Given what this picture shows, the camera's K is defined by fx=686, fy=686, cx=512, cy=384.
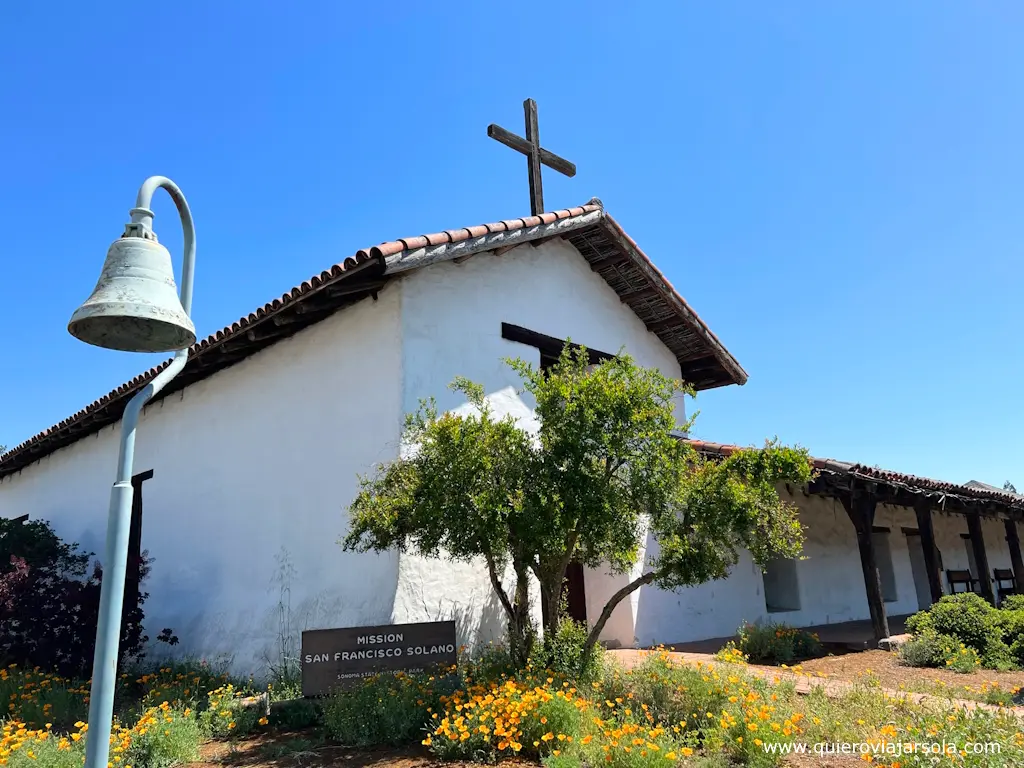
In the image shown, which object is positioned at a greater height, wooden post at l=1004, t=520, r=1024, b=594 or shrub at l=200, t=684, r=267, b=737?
wooden post at l=1004, t=520, r=1024, b=594

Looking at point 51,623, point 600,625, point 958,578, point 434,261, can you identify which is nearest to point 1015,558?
point 958,578

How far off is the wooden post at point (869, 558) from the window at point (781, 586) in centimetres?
269

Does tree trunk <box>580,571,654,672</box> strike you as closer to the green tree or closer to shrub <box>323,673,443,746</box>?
the green tree

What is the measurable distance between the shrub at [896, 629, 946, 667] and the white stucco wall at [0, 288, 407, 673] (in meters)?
6.73

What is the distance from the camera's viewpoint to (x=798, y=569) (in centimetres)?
1296

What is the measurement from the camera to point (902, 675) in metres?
8.08

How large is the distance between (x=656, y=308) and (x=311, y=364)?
5.88m

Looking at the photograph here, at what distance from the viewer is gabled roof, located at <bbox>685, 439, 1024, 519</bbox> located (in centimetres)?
1005

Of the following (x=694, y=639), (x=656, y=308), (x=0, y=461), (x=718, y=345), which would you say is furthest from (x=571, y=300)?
(x=0, y=461)

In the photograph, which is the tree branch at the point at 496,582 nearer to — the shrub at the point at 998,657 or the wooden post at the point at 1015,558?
the shrub at the point at 998,657

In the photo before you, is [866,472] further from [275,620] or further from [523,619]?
[275,620]

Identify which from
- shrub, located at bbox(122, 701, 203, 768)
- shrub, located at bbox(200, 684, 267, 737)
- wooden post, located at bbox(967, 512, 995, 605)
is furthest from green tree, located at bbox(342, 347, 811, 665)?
wooden post, located at bbox(967, 512, 995, 605)

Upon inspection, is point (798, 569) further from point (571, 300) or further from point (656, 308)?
point (571, 300)

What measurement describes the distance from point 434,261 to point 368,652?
436 centimetres
